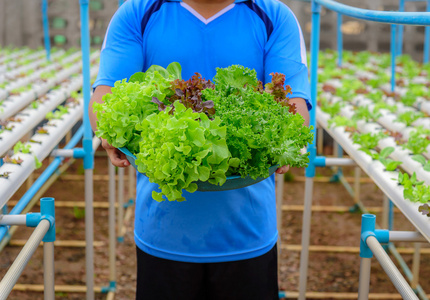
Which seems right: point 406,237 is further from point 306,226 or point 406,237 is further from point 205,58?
point 306,226

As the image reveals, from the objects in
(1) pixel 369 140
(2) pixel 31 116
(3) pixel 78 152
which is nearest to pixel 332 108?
(1) pixel 369 140

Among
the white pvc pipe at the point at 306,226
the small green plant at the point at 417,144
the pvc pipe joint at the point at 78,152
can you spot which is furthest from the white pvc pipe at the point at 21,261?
the white pvc pipe at the point at 306,226

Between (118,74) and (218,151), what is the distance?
608 mm

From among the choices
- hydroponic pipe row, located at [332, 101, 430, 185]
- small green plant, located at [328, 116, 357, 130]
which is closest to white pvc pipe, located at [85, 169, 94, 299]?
small green plant, located at [328, 116, 357, 130]

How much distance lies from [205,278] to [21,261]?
68 centimetres

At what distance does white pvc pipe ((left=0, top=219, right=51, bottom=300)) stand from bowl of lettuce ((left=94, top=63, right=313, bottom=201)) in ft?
1.35

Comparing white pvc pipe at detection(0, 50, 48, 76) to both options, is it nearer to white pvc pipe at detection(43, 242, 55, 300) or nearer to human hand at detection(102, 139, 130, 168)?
white pvc pipe at detection(43, 242, 55, 300)

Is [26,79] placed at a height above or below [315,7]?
below

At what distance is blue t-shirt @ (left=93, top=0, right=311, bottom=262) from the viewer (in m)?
2.04

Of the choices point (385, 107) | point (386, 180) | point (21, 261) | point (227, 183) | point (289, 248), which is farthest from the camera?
point (289, 248)

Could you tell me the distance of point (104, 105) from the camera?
5.90ft

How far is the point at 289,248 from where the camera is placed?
16.8 ft

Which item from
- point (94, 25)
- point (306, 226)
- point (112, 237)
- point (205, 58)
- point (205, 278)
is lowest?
point (112, 237)

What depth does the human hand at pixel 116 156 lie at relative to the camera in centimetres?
186
